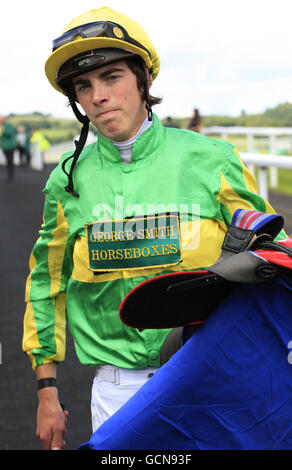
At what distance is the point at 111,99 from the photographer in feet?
8.16

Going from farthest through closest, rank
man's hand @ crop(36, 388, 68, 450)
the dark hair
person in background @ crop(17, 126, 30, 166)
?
person in background @ crop(17, 126, 30, 166)
man's hand @ crop(36, 388, 68, 450)
the dark hair

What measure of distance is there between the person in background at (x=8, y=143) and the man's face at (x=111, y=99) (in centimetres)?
2262

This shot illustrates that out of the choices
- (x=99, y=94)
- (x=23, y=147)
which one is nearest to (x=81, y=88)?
(x=99, y=94)

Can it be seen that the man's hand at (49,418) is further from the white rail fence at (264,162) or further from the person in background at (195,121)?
the person in background at (195,121)

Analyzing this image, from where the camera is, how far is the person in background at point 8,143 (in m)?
25.0

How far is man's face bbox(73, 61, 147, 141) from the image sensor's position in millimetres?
2492

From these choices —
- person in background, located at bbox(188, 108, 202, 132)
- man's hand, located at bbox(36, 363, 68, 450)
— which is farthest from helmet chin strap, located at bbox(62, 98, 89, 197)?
person in background, located at bbox(188, 108, 202, 132)

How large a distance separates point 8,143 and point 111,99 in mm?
23391

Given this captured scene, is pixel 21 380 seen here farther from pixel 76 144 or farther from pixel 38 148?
pixel 38 148

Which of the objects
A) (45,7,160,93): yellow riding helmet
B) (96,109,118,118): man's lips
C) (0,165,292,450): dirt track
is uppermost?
(45,7,160,93): yellow riding helmet

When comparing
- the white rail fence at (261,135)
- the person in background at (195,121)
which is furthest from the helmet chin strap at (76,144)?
the person in background at (195,121)

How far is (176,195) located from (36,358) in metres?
0.75

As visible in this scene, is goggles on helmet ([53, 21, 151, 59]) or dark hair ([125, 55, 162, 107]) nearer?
goggles on helmet ([53, 21, 151, 59])

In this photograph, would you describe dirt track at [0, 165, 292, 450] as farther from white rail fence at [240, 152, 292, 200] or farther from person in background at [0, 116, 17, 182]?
person in background at [0, 116, 17, 182]
